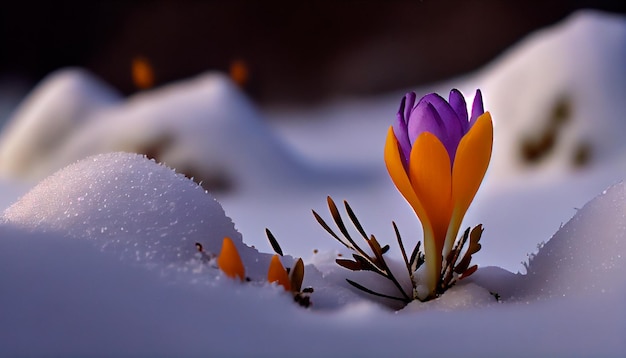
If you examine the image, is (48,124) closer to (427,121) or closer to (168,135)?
(168,135)

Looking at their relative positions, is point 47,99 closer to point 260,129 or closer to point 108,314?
point 260,129

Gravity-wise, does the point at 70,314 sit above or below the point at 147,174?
below

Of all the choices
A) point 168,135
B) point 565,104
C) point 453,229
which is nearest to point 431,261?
point 453,229

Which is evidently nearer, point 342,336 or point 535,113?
point 342,336

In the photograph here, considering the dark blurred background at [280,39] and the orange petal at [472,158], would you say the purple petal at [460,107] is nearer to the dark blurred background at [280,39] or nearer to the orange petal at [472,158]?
the orange petal at [472,158]

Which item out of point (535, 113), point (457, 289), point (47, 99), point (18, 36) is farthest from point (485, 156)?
point (18, 36)

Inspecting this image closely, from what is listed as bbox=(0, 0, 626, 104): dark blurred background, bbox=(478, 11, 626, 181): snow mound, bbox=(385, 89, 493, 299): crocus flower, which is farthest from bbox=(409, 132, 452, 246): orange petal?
bbox=(0, 0, 626, 104): dark blurred background
